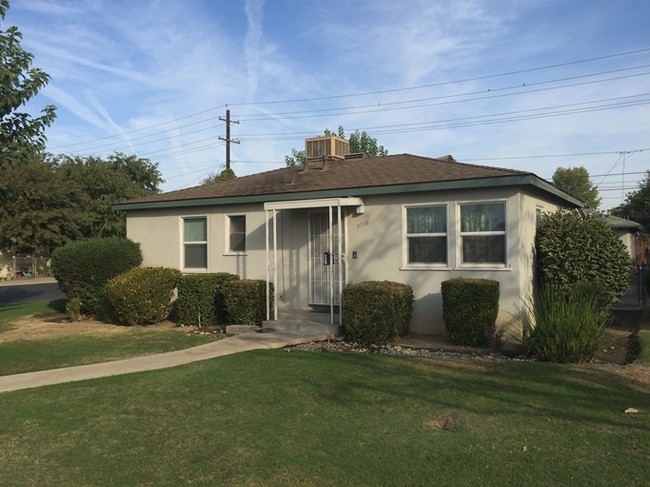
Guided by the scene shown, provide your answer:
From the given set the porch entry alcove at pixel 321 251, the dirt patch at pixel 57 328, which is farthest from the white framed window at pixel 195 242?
the porch entry alcove at pixel 321 251

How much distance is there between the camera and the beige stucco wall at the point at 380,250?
1092cm

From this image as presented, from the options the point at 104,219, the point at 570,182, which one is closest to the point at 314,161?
the point at 104,219

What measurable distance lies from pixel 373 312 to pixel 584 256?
4427mm

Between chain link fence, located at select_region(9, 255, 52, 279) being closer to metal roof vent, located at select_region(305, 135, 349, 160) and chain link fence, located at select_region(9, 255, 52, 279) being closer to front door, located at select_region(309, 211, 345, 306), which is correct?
metal roof vent, located at select_region(305, 135, 349, 160)

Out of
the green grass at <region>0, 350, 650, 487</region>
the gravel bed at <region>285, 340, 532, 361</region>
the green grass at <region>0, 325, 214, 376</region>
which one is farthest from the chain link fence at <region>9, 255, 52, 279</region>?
the green grass at <region>0, 350, 650, 487</region>

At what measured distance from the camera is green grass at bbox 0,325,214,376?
30.7ft

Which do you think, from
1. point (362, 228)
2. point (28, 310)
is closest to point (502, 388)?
point (362, 228)

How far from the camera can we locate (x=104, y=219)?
43.6 m

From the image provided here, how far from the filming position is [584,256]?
37.7 feet

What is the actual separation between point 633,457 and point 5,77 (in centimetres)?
1030

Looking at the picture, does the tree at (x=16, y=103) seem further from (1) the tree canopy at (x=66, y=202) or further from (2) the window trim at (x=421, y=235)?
(1) the tree canopy at (x=66, y=202)

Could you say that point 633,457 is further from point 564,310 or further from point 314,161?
point 314,161

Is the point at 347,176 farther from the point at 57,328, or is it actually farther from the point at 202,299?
the point at 57,328

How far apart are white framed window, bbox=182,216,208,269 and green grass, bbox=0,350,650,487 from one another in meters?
6.98
